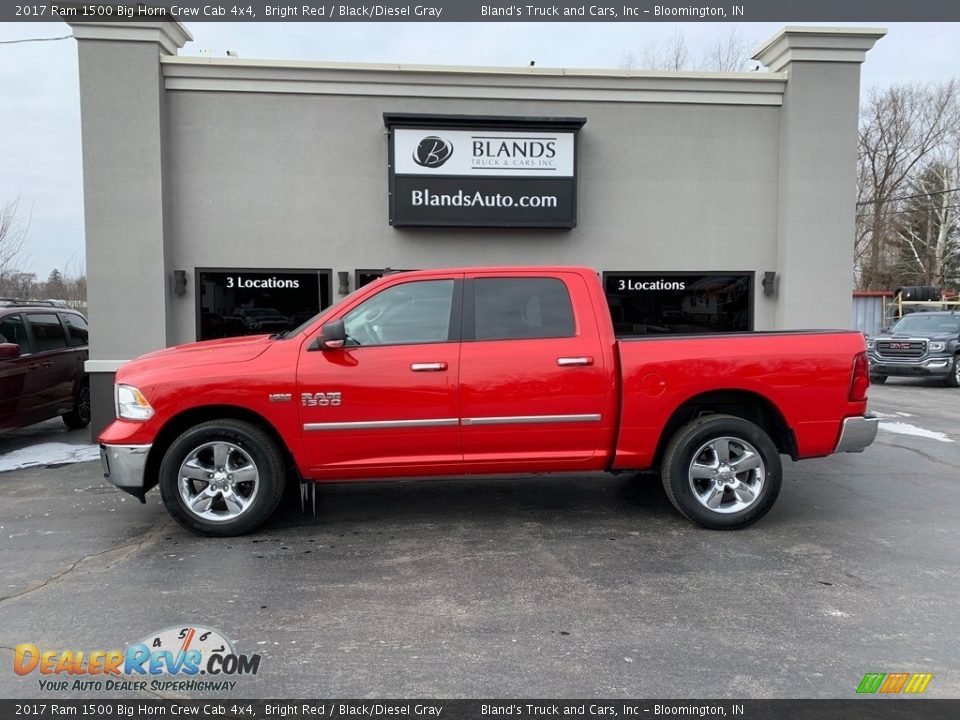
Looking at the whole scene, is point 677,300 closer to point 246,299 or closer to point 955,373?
point 246,299

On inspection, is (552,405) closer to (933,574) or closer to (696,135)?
(933,574)

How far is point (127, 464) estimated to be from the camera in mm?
5098

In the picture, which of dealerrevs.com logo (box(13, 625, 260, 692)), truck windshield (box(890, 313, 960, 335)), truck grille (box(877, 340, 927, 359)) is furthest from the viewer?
truck windshield (box(890, 313, 960, 335))

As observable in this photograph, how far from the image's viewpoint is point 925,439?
30.8ft

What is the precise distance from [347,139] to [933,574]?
8.04 meters

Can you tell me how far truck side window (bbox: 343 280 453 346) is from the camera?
17.3 ft

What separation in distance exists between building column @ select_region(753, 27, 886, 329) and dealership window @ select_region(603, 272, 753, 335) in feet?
1.93

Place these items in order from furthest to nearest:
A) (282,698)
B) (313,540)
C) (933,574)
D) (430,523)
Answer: (430,523) → (313,540) → (933,574) → (282,698)

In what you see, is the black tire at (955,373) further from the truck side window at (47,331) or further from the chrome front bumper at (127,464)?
the truck side window at (47,331)

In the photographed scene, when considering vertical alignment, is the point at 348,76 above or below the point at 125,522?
above

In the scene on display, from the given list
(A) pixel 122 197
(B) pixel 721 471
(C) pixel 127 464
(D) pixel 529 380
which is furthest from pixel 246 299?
(B) pixel 721 471

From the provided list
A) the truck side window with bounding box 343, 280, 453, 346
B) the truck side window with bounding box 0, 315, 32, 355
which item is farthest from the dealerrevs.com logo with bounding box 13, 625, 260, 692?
the truck side window with bounding box 0, 315, 32, 355

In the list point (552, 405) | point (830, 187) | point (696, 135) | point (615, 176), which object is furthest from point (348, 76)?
point (830, 187)

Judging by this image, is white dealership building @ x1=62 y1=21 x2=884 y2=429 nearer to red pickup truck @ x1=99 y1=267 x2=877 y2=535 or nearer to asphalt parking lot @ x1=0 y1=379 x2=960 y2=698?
asphalt parking lot @ x1=0 y1=379 x2=960 y2=698
